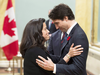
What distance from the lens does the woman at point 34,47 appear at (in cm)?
171

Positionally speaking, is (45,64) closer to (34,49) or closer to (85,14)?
(34,49)

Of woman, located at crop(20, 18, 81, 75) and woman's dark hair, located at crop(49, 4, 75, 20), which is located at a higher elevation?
woman's dark hair, located at crop(49, 4, 75, 20)

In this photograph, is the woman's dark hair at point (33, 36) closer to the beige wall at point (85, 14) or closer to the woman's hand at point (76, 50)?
the woman's hand at point (76, 50)

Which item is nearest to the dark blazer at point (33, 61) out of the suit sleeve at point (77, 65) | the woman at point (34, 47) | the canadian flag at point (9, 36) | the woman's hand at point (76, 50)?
the woman at point (34, 47)

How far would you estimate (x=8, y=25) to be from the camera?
5480mm

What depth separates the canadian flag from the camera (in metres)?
5.42

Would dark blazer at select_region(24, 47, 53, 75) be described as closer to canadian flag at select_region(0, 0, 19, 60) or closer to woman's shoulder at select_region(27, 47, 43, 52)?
woman's shoulder at select_region(27, 47, 43, 52)

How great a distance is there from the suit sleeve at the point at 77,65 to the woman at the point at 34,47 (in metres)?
0.08

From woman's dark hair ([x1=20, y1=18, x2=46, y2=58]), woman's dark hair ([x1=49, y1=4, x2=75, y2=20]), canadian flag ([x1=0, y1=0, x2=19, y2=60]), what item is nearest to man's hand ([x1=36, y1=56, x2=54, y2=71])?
woman's dark hair ([x1=20, y1=18, x2=46, y2=58])

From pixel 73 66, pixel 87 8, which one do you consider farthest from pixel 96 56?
pixel 73 66

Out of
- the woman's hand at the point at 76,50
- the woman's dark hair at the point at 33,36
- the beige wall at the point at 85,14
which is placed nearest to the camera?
the woman's hand at the point at 76,50

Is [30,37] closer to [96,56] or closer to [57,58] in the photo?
[57,58]

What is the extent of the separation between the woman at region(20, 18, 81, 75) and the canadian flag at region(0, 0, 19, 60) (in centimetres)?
367

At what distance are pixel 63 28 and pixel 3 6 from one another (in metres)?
4.40
